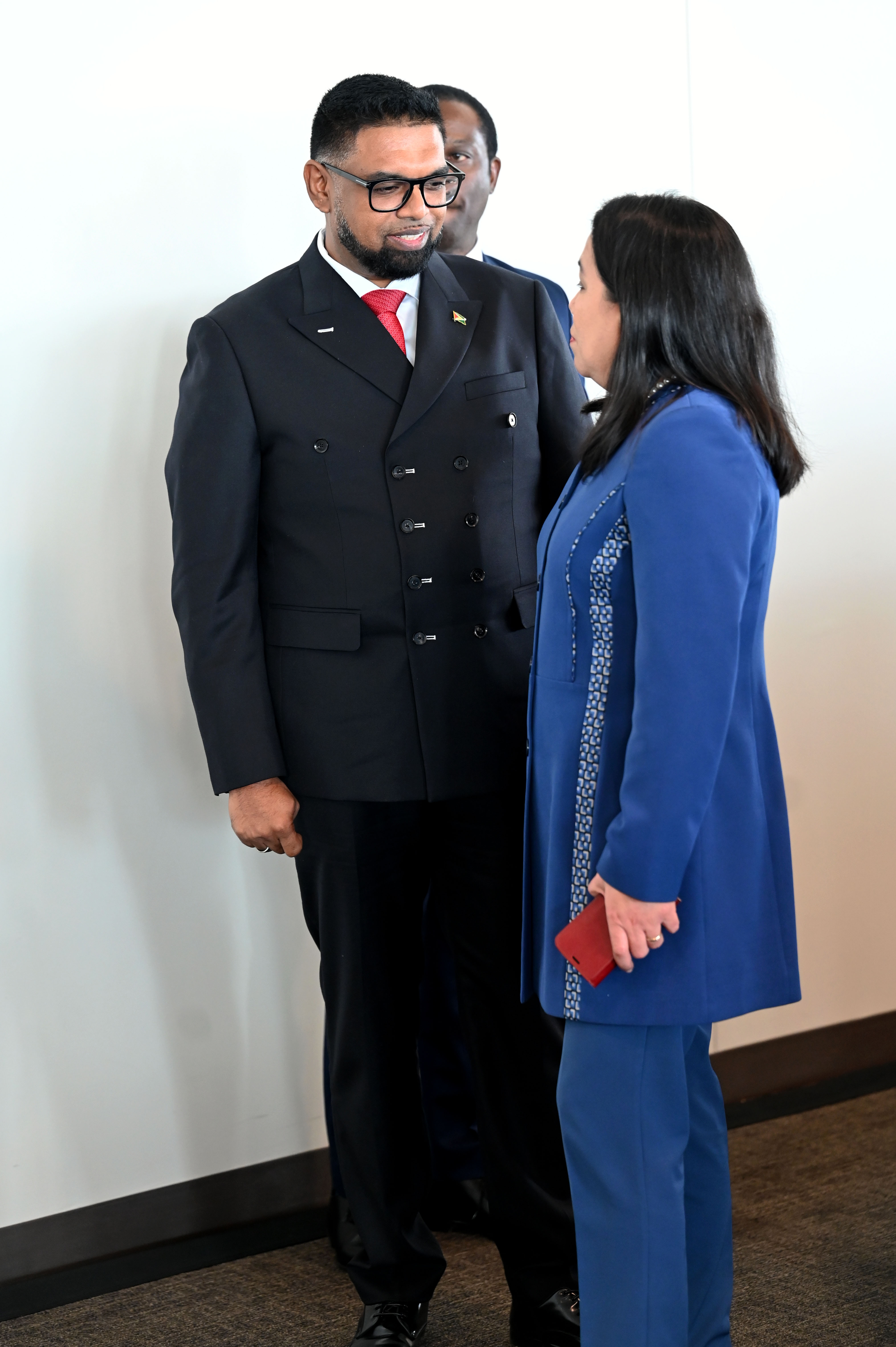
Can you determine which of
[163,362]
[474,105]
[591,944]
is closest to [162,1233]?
[591,944]

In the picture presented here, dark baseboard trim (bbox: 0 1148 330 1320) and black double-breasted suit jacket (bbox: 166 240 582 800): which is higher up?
black double-breasted suit jacket (bbox: 166 240 582 800)

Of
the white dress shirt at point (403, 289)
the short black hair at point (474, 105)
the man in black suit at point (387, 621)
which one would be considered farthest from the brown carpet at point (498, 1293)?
the short black hair at point (474, 105)

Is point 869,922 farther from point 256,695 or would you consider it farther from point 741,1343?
point 256,695

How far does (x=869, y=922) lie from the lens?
288 centimetres

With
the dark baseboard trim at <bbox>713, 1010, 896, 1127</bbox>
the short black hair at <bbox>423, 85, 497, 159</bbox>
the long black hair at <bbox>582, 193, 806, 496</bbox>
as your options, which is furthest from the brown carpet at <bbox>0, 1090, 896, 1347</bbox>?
the short black hair at <bbox>423, 85, 497, 159</bbox>

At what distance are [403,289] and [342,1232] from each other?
148cm

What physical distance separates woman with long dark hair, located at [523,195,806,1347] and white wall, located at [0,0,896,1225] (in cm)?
91

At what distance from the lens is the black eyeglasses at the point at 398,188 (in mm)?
1771

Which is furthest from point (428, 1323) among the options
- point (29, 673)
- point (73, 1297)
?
point (29, 673)

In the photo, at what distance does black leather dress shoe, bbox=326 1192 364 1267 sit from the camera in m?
2.14

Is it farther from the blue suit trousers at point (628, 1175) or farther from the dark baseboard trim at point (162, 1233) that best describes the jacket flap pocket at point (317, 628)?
the dark baseboard trim at point (162, 1233)

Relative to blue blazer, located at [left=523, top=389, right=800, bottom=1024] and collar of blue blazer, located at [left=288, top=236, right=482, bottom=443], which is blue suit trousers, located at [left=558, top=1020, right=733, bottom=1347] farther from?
collar of blue blazer, located at [left=288, top=236, right=482, bottom=443]

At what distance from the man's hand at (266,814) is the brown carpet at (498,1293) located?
0.76 meters

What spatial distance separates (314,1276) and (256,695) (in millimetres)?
1019
